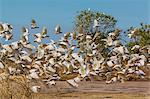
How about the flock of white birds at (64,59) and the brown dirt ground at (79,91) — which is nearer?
the flock of white birds at (64,59)

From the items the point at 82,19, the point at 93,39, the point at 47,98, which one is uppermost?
the point at 82,19

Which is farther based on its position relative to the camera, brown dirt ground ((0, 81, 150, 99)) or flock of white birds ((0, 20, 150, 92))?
brown dirt ground ((0, 81, 150, 99))

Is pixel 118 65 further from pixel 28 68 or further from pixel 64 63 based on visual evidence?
pixel 28 68

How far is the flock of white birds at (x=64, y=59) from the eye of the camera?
381cm

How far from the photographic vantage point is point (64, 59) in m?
3.86

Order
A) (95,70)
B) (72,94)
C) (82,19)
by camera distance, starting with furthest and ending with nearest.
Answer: (82,19) < (72,94) < (95,70)

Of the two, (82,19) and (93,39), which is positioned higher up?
(82,19)

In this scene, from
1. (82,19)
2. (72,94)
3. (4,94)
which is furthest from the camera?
(82,19)

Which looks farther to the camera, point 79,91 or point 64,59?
point 79,91

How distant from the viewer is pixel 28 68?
3.87 meters

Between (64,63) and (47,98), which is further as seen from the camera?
(47,98)

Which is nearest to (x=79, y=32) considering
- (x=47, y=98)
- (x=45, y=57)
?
(x=45, y=57)

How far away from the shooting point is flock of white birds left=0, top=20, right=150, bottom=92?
3811 mm

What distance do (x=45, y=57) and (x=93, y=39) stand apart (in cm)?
46
